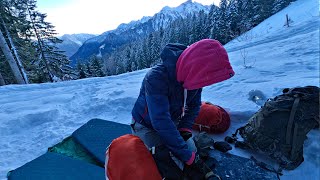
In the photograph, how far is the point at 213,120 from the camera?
3.14 m

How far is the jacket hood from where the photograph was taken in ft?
5.81

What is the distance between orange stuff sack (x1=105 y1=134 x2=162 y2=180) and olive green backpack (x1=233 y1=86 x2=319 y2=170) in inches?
51.8

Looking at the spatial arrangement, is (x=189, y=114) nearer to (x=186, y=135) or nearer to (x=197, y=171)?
(x=186, y=135)

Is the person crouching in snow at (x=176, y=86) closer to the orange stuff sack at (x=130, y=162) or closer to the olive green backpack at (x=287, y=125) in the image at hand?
the orange stuff sack at (x=130, y=162)

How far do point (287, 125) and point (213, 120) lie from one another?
37.5 inches

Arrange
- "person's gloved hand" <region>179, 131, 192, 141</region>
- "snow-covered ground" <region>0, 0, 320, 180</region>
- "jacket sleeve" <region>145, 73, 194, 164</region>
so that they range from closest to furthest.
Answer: "jacket sleeve" <region>145, 73, 194, 164</region> < "person's gloved hand" <region>179, 131, 192, 141</region> < "snow-covered ground" <region>0, 0, 320, 180</region>

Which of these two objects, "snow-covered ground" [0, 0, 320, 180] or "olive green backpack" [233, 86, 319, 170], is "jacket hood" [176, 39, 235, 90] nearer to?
"olive green backpack" [233, 86, 319, 170]

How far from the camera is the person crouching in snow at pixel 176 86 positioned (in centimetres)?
178

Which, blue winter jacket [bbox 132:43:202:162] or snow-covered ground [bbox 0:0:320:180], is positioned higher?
blue winter jacket [bbox 132:43:202:162]

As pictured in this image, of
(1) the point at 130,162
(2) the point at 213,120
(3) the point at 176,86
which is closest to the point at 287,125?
(2) the point at 213,120

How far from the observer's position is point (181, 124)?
255 centimetres

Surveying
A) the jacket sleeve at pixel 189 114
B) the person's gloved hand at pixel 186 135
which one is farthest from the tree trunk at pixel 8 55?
the person's gloved hand at pixel 186 135

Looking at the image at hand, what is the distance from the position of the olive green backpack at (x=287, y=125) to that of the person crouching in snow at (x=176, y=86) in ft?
2.79

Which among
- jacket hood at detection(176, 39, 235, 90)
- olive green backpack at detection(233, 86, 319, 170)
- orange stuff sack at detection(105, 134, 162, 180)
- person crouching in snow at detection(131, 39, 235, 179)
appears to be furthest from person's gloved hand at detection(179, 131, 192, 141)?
olive green backpack at detection(233, 86, 319, 170)
